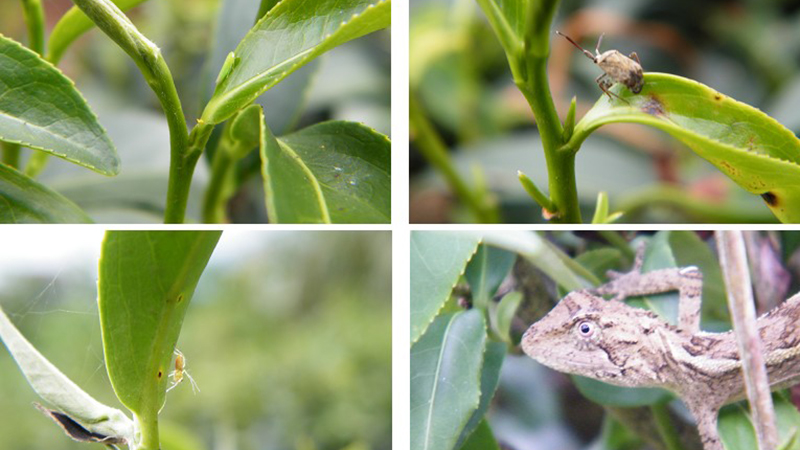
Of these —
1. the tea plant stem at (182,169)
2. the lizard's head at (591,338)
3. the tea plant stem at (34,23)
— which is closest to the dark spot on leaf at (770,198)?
the lizard's head at (591,338)

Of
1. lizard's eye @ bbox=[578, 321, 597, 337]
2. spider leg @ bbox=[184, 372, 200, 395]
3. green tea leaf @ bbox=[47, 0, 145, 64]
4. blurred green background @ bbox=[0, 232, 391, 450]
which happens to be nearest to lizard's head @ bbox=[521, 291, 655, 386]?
lizard's eye @ bbox=[578, 321, 597, 337]

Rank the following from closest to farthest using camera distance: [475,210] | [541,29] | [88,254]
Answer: [541,29] < [88,254] < [475,210]

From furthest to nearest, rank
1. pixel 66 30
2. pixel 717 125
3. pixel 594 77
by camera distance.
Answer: pixel 594 77, pixel 66 30, pixel 717 125

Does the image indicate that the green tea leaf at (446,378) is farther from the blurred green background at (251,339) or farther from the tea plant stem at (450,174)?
the tea plant stem at (450,174)

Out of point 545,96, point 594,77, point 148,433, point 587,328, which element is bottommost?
point 148,433

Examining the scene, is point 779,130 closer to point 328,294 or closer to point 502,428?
point 502,428

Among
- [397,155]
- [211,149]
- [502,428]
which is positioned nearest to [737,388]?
[502,428]

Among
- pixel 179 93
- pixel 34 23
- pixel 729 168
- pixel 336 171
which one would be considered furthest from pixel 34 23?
pixel 729 168

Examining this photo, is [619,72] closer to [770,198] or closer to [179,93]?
[770,198]
